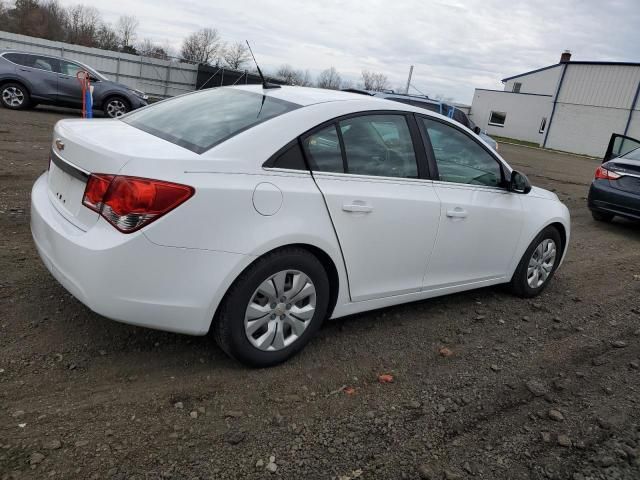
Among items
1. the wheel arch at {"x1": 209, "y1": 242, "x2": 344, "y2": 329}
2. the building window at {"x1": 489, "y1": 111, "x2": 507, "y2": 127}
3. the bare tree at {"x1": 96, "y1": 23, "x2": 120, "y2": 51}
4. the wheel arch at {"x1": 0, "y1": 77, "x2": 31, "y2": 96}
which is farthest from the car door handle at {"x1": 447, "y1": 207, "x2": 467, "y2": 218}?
the bare tree at {"x1": 96, "y1": 23, "x2": 120, "y2": 51}

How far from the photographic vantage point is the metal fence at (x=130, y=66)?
2400 cm

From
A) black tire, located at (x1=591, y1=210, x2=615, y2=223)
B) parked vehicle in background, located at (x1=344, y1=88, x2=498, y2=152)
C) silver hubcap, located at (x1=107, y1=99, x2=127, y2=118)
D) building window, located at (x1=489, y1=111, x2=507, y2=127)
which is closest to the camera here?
black tire, located at (x1=591, y1=210, x2=615, y2=223)

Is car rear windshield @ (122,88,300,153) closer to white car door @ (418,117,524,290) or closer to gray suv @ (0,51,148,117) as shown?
white car door @ (418,117,524,290)

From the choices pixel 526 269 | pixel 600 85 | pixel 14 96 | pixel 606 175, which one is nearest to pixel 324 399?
pixel 526 269

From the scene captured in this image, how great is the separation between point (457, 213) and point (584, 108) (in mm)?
35236

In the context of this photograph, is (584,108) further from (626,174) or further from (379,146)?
(379,146)

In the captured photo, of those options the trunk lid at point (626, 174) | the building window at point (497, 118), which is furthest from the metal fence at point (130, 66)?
the building window at point (497, 118)

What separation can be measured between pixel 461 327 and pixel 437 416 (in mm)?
1327

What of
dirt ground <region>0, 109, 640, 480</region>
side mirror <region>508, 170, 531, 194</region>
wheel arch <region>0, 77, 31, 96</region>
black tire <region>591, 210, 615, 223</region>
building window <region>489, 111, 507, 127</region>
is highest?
building window <region>489, 111, 507, 127</region>

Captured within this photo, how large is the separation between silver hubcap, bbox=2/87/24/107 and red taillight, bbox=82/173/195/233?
1336 centimetres

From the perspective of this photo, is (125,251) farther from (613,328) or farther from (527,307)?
(613,328)

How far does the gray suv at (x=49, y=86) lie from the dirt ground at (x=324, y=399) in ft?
35.9

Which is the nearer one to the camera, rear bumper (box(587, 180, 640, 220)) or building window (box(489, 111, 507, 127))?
rear bumper (box(587, 180, 640, 220))

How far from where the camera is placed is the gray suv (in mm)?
13500
